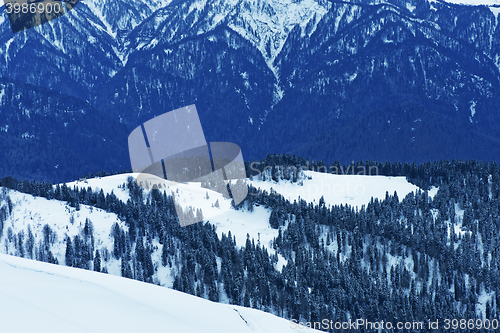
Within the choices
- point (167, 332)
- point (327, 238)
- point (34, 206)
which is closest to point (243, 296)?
point (327, 238)

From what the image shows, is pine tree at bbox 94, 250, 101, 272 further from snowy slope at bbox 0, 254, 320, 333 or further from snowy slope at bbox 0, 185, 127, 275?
snowy slope at bbox 0, 254, 320, 333

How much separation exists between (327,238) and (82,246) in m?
67.5

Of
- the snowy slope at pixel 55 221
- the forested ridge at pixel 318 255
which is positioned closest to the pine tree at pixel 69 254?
the forested ridge at pixel 318 255

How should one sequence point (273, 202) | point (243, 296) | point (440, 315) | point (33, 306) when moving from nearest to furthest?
point (33, 306)
point (243, 296)
point (440, 315)
point (273, 202)

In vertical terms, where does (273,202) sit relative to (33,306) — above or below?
below

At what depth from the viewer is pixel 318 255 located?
156 m

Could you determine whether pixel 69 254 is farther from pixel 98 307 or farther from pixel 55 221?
pixel 98 307

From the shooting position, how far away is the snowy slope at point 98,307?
30.8 m

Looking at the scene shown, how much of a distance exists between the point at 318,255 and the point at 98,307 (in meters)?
126

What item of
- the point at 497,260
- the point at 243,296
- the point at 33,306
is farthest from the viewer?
the point at 497,260

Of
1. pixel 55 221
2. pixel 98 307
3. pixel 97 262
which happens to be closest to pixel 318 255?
pixel 97 262

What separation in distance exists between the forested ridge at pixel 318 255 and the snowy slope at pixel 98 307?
8919 cm

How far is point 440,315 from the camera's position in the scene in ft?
479

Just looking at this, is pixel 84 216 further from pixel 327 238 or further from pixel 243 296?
pixel 327 238
